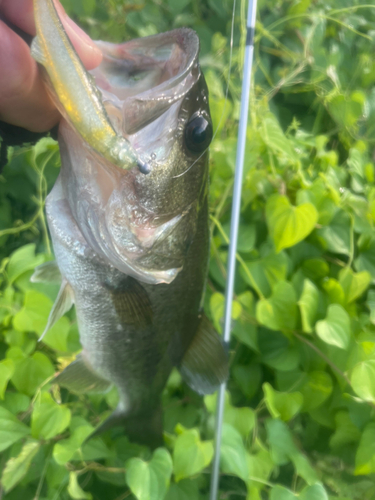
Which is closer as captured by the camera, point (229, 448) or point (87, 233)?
point (87, 233)

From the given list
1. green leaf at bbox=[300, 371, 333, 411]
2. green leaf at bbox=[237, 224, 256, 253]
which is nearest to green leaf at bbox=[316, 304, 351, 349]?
green leaf at bbox=[300, 371, 333, 411]

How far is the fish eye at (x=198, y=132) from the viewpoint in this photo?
311mm

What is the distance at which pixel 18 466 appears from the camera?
0.53 metres

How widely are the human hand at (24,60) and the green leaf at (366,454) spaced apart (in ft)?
2.40

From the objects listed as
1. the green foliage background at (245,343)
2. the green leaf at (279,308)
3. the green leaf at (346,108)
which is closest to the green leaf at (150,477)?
the green foliage background at (245,343)

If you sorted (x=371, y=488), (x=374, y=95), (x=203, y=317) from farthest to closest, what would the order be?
(x=374, y=95), (x=371, y=488), (x=203, y=317)

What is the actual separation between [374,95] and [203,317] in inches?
43.8

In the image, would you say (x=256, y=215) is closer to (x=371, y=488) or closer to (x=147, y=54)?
(x=147, y=54)

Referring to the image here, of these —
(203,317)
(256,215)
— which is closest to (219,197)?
(256,215)

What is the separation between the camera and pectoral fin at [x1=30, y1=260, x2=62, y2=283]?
478mm

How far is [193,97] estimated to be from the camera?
0.30 metres

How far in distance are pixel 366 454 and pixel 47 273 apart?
65cm

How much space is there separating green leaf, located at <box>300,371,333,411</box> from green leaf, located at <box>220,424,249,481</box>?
20cm

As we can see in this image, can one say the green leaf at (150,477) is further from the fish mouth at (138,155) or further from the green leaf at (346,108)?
the green leaf at (346,108)
